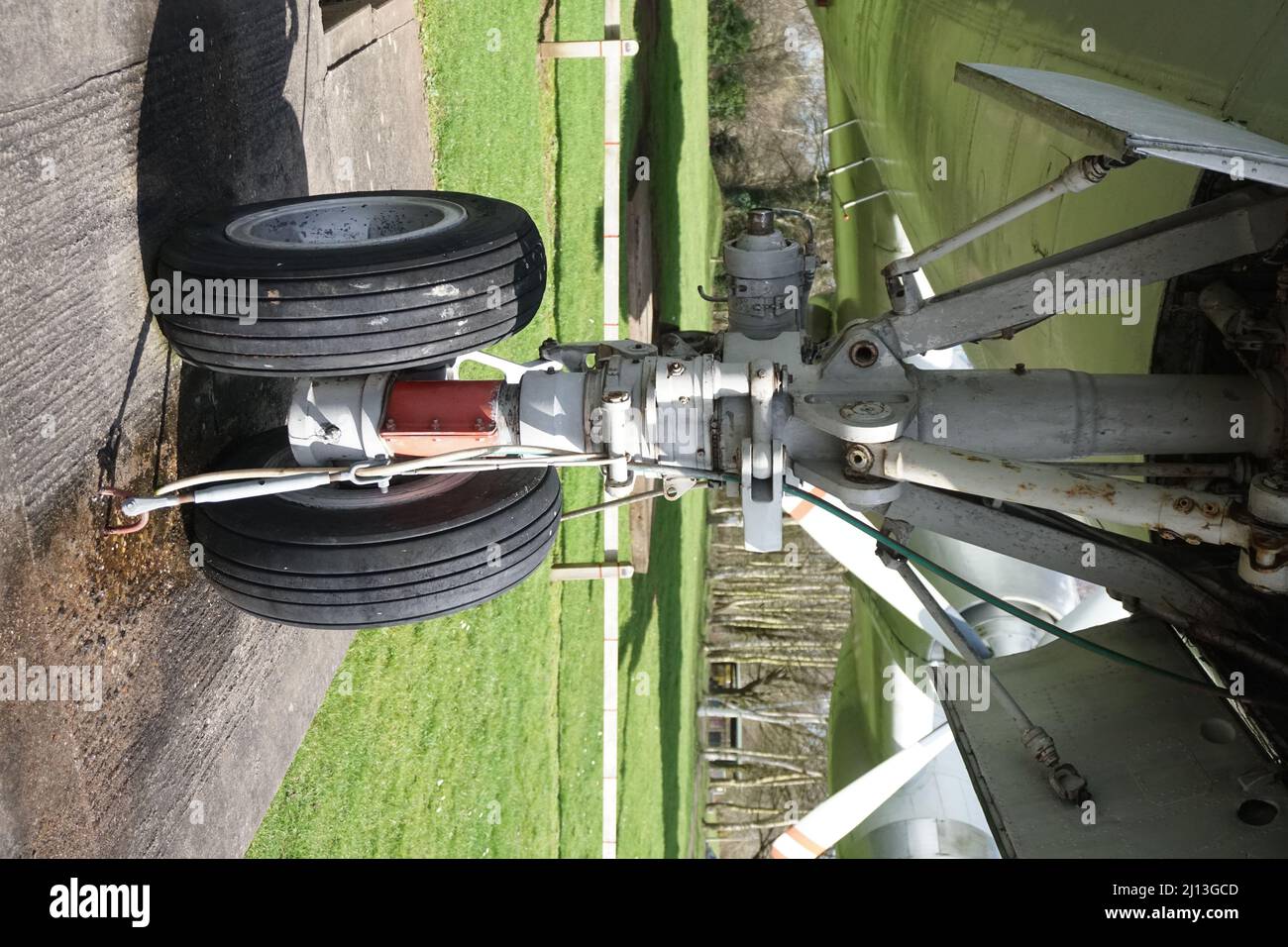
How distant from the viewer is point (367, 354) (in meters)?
3.35

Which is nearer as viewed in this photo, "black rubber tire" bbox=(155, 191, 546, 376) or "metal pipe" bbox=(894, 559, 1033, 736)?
"black rubber tire" bbox=(155, 191, 546, 376)

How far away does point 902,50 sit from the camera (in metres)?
6.93

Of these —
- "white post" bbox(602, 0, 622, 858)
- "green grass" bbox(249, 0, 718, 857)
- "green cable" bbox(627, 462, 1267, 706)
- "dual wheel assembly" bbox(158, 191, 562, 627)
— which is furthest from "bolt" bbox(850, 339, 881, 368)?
"white post" bbox(602, 0, 622, 858)

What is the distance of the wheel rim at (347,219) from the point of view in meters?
3.88

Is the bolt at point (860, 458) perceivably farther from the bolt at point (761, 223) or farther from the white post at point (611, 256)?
the white post at point (611, 256)

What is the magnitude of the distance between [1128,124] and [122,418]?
291cm

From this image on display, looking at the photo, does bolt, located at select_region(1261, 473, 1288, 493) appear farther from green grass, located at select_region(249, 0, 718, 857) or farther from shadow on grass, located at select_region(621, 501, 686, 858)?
shadow on grass, located at select_region(621, 501, 686, 858)

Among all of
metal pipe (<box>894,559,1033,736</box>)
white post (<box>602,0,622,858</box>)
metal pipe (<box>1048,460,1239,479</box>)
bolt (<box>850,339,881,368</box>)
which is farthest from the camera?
white post (<box>602,0,622,858</box>)

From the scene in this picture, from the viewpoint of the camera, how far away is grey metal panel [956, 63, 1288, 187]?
248 cm

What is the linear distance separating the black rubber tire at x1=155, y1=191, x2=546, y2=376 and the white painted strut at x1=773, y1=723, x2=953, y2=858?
3.65 meters

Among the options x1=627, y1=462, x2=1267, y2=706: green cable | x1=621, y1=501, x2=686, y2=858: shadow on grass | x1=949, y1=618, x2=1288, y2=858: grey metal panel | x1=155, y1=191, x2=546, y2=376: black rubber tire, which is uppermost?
x1=155, y1=191, x2=546, y2=376: black rubber tire

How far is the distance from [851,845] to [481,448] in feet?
17.3
